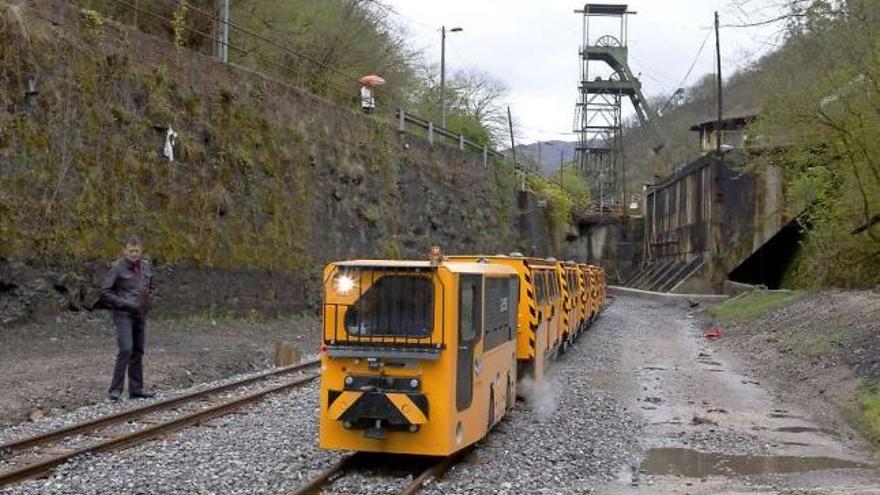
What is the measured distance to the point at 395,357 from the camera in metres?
9.10

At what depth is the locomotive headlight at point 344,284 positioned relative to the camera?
30.5 feet

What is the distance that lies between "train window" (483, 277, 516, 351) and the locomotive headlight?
5.38 feet

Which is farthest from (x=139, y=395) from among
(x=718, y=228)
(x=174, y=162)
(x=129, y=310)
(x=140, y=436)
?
(x=718, y=228)

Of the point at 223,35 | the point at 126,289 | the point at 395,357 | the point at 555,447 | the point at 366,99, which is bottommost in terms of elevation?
the point at 555,447

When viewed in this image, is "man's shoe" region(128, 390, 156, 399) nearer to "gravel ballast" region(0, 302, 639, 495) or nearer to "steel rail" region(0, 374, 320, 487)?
"gravel ballast" region(0, 302, 639, 495)

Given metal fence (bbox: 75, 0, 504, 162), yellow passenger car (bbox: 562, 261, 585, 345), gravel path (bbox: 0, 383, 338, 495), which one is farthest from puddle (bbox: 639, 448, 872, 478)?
metal fence (bbox: 75, 0, 504, 162)

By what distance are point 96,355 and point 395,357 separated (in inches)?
322

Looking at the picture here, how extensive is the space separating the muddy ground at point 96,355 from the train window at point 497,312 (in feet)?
17.7

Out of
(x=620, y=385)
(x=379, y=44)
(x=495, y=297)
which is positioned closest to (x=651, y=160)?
(x=379, y=44)

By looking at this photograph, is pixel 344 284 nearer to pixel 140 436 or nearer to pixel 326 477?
pixel 326 477

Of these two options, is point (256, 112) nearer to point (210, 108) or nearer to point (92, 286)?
point (210, 108)

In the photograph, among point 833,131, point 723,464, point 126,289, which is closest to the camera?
point 723,464

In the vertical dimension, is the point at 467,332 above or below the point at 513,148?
below

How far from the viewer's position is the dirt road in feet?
31.4
